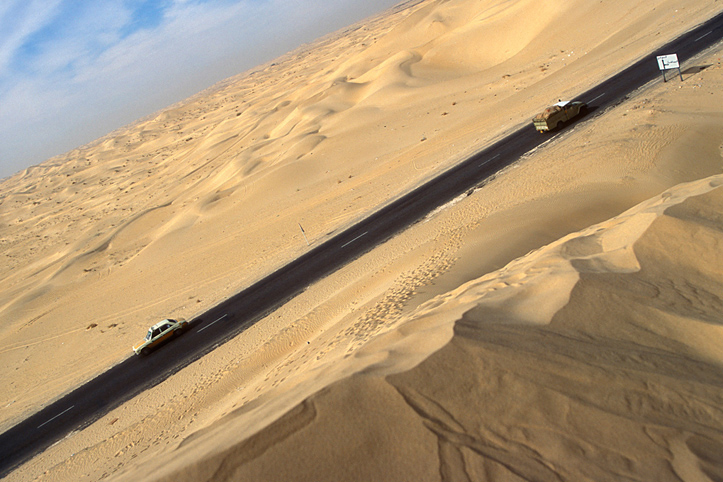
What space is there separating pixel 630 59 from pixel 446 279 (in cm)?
2551

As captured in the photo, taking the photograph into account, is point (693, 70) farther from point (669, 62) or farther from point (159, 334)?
point (159, 334)

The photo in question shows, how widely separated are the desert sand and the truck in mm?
1275

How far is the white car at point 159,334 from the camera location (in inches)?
723

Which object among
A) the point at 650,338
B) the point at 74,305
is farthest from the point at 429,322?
the point at 74,305

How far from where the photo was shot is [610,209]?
14.4 meters

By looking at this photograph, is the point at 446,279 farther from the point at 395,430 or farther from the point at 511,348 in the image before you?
the point at 395,430

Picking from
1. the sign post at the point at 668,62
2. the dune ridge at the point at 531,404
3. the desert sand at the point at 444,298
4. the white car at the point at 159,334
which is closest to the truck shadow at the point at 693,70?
the desert sand at the point at 444,298

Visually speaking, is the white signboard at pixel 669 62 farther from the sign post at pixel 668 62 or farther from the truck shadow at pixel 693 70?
the truck shadow at pixel 693 70

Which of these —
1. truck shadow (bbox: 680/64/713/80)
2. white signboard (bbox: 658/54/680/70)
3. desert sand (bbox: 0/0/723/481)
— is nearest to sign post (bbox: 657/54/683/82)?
white signboard (bbox: 658/54/680/70)

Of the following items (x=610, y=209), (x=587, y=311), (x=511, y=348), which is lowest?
(x=610, y=209)

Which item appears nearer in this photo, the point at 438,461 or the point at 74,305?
the point at 438,461

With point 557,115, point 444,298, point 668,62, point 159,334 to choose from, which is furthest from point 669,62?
point 159,334

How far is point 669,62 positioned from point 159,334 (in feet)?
83.9

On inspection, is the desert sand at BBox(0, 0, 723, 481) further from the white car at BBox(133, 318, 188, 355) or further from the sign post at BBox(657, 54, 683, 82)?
the white car at BBox(133, 318, 188, 355)
